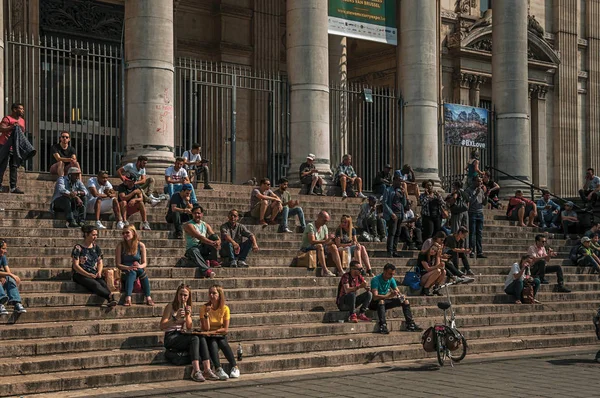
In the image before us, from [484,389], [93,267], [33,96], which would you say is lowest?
[484,389]

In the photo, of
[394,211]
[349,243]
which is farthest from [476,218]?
[349,243]

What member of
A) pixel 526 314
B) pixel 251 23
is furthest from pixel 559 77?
pixel 526 314

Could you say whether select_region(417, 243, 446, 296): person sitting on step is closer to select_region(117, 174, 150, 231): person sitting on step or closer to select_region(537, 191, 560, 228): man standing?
select_region(117, 174, 150, 231): person sitting on step

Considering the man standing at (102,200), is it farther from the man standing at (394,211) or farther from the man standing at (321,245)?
the man standing at (394,211)

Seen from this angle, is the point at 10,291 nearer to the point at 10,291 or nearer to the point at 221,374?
the point at 10,291

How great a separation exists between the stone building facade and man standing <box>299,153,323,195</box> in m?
0.70

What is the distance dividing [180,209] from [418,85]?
10371 millimetres

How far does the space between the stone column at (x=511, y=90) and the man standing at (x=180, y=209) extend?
1362cm

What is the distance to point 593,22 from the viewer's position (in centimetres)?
3834

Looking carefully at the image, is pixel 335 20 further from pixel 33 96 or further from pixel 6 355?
pixel 6 355

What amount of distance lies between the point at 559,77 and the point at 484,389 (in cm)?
2605

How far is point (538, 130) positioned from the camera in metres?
36.5

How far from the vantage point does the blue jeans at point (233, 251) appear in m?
17.8

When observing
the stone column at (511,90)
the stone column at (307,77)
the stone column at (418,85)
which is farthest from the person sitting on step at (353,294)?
the stone column at (511,90)
